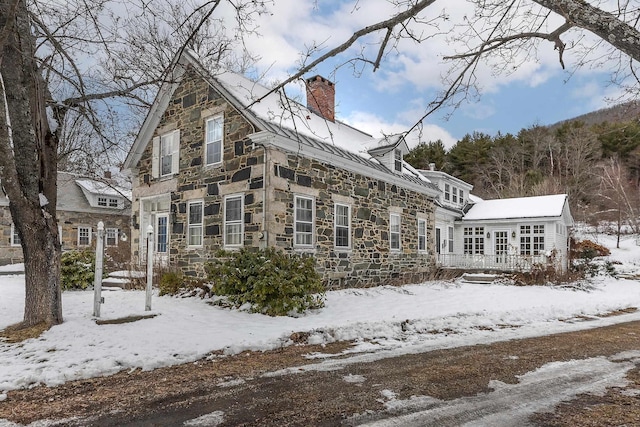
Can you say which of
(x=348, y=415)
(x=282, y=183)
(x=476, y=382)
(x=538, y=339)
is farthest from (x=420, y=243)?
(x=348, y=415)

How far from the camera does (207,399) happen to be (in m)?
4.08

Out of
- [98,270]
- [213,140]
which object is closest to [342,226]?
[213,140]

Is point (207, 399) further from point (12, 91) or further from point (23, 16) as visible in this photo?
point (23, 16)

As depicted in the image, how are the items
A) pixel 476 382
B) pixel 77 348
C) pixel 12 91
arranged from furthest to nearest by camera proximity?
pixel 12 91 < pixel 77 348 < pixel 476 382

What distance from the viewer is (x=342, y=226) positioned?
12914 mm

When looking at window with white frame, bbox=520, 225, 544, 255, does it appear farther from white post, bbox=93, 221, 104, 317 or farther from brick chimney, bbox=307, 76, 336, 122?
white post, bbox=93, 221, 104, 317

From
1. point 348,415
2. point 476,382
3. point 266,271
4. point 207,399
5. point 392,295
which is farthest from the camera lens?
point 392,295

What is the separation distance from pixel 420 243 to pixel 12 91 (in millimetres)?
14679

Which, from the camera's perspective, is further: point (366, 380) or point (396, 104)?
point (396, 104)

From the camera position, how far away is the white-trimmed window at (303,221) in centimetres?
1135

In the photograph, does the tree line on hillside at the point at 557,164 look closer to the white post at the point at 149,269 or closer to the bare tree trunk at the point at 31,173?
the white post at the point at 149,269

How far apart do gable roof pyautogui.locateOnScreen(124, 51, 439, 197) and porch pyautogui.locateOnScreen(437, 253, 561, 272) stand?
4398 mm

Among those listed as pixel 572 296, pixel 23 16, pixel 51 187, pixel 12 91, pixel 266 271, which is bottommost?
pixel 572 296

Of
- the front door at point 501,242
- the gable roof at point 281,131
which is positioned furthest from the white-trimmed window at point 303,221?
the front door at point 501,242
